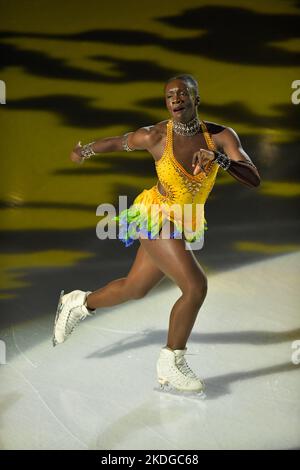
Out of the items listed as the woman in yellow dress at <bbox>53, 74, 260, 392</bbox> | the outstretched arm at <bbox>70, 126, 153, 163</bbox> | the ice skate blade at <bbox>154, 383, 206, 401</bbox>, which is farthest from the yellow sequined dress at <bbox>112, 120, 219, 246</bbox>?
the ice skate blade at <bbox>154, 383, 206, 401</bbox>

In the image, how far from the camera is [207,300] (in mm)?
4336

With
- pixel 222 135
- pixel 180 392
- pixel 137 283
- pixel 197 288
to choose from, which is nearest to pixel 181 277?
pixel 197 288

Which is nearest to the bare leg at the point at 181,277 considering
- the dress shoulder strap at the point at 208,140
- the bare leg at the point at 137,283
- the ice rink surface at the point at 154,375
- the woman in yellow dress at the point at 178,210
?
the woman in yellow dress at the point at 178,210

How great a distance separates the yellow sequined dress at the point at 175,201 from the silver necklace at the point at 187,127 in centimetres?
4

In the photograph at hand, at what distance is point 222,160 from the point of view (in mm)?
3035

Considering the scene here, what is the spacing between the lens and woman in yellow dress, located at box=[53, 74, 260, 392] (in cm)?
326

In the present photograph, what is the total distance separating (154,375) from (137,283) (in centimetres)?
48

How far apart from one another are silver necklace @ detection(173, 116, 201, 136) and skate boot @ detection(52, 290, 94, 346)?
980 millimetres

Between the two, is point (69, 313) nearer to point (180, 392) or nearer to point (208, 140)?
point (180, 392)

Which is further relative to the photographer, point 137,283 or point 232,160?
point 137,283

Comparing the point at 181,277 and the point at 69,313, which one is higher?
the point at 181,277

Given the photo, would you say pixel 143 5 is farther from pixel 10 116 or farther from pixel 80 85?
pixel 10 116
